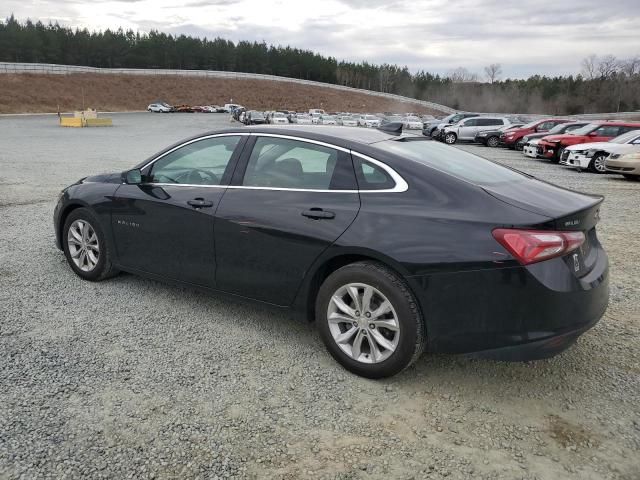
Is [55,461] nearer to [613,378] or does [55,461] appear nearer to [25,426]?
[25,426]

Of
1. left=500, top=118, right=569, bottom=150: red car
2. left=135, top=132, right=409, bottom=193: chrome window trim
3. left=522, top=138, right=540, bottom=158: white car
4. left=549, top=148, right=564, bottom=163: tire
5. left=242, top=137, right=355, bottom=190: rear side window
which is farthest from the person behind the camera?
left=500, top=118, right=569, bottom=150: red car

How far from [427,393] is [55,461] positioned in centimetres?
212

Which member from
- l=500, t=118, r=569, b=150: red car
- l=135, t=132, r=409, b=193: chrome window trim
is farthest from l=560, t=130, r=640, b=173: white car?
l=135, t=132, r=409, b=193: chrome window trim

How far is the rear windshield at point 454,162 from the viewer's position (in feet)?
11.5

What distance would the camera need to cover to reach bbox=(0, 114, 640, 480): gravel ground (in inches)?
103

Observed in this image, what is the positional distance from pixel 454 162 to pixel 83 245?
3584mm

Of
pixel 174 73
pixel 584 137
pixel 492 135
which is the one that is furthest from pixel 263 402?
pixel 174 73

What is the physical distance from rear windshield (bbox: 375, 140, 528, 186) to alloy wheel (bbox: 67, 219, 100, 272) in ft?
9.74

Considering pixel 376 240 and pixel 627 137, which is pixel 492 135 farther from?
pixel 376 240

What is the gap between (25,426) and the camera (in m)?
2.85

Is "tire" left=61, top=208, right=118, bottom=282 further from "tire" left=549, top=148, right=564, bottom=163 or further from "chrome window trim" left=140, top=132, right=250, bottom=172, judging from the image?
"tire" left=549, top=148, right=564, bottom=163

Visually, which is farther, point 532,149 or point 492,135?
point 492,135

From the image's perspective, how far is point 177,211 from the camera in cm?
424

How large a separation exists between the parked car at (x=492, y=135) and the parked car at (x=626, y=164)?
13.0 metres
